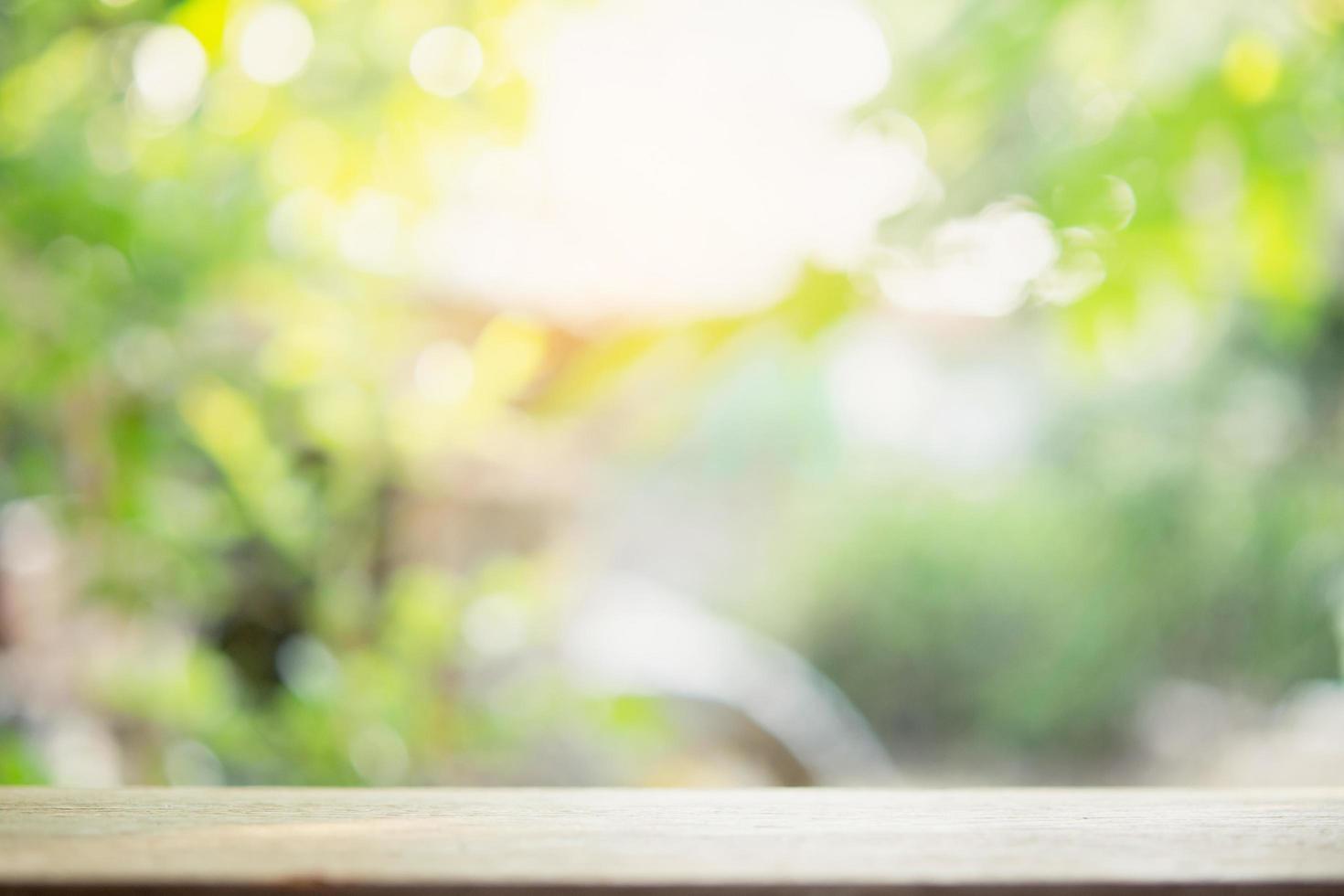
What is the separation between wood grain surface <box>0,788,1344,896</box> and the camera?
0.27m

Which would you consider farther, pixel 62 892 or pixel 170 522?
pixel 170 522

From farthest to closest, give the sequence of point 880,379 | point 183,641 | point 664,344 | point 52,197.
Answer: point 880,379
point 183,641
point 52,197
point 664,344

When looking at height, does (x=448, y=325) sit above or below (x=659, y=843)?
below

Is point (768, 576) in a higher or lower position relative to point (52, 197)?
lower

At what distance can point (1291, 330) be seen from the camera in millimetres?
A: 1411

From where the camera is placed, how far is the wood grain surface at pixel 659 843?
27cm

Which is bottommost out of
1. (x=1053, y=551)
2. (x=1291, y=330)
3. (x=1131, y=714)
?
(x=1131, y=714)

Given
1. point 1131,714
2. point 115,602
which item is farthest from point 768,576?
point 115,602

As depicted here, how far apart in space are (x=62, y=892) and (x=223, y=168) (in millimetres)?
1583

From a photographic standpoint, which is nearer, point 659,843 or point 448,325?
point 659,843

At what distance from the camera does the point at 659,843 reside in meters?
0.30

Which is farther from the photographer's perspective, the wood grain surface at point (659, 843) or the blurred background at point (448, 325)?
the blurred background at point (448, 325)

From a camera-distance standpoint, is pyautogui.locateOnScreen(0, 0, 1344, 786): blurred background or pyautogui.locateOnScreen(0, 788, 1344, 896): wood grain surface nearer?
pyautogui.locateOnScreen(0, 788, 1344, 896): wood grain surface

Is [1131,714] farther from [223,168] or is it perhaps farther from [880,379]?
[223,168]
